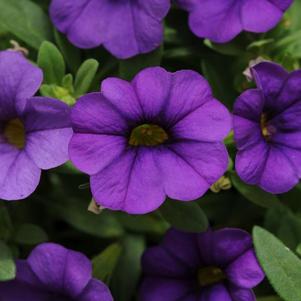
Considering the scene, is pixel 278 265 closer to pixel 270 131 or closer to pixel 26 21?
pixel 270 131

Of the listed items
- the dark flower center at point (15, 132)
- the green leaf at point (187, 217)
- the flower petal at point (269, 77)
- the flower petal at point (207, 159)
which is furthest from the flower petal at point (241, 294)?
the dark flower center at point (15, 132)

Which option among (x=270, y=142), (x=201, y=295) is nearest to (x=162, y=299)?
(x=201, y=295)

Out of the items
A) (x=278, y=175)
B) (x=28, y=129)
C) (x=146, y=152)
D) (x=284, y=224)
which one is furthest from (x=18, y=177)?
(x=284, y=224)

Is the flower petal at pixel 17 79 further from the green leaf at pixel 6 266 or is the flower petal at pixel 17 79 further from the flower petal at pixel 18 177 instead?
the green leaf at pixel 6 266

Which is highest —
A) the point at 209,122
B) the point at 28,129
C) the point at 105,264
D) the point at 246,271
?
the point at 209,122

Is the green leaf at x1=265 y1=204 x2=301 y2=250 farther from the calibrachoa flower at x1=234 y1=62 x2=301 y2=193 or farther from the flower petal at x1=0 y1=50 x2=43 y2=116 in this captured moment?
the flower petal at x1=0 y1=50 x2=43 y2=116

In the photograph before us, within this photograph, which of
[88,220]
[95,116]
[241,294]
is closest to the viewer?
[95,116]

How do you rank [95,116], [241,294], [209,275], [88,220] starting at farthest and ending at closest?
[88,220] → [209,275] → [241,294] → [95,116]
